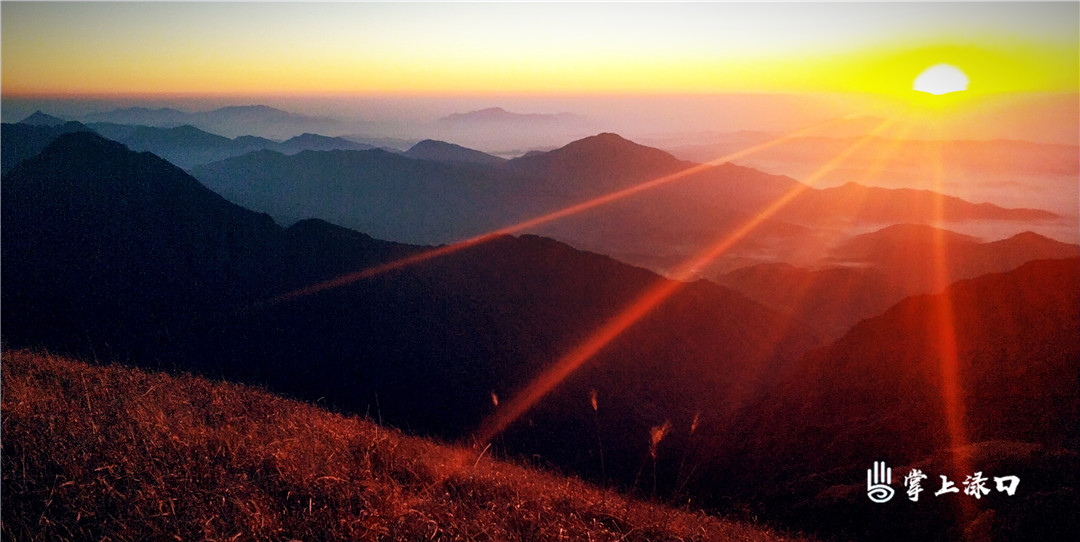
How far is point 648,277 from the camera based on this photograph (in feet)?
146

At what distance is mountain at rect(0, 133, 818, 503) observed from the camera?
2627cm

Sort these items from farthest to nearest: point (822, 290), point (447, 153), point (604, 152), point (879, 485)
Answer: point (447, 153)
point (604, 152)
point (822, 290)
point (879, 485)

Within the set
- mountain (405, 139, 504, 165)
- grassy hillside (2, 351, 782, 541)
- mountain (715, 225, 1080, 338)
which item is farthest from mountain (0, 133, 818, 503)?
mountain (405, 139, 504, 165)

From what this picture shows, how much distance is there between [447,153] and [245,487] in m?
180

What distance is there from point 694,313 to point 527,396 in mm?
19175

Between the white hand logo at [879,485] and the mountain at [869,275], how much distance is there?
152 feet

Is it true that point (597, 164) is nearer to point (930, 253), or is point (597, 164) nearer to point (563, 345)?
point (930, 253)

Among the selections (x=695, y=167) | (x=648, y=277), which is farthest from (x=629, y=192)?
(x=648, y=277)

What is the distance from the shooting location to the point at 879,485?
9992mm

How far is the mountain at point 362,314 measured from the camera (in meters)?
26.3

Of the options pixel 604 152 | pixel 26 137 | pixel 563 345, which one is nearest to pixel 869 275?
pixel 563 345

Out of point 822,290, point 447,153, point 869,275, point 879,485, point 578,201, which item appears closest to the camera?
point 879,485

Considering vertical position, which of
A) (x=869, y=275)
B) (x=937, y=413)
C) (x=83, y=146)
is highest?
(x=83, y=146)
